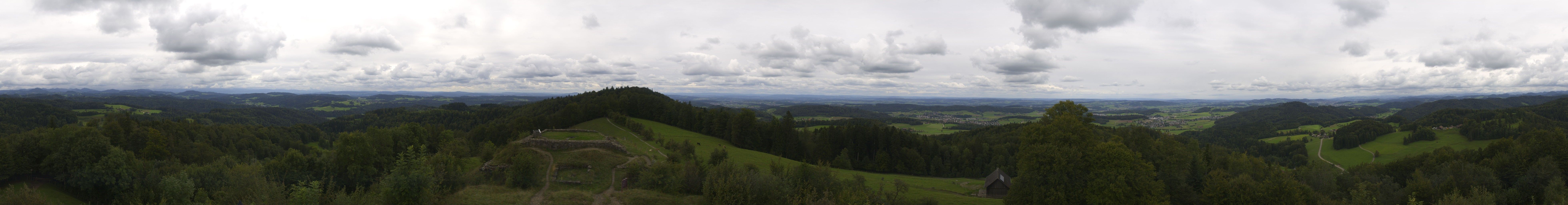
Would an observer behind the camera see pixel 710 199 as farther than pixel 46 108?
No

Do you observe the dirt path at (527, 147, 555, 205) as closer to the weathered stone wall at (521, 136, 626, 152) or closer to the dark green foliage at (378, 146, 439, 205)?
the weathered stone wall at (521, 136, 626, 152)

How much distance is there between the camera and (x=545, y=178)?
1293 inches

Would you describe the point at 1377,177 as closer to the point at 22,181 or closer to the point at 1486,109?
the point at 22,181

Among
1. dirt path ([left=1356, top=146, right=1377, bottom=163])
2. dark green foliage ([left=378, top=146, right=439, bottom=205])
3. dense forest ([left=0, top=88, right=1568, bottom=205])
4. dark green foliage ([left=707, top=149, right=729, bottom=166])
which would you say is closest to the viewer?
dark green foliage ([left=378, top=146, right=439, bottom=205])

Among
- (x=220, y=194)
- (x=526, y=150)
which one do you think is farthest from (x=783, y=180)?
(x=220, y=194)

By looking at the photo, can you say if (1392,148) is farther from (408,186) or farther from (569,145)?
(408,186)

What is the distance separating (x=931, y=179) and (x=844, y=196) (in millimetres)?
34767

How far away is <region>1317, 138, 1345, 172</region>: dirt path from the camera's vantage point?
80250 millimetres

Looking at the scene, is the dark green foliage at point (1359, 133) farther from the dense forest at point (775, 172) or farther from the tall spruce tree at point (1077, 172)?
the tall spruce tree at point (1077, 172)

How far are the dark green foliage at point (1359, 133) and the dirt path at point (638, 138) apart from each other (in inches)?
4681

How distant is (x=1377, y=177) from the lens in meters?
43.0

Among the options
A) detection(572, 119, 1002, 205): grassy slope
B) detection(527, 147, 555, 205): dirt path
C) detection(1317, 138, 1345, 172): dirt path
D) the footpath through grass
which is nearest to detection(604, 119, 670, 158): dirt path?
detection(572, 119, 1002, 205): grassy slope

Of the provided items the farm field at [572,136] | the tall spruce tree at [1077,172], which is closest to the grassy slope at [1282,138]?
the tall spruce tree at [1077,172]

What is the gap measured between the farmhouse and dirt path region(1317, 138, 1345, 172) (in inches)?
1905
